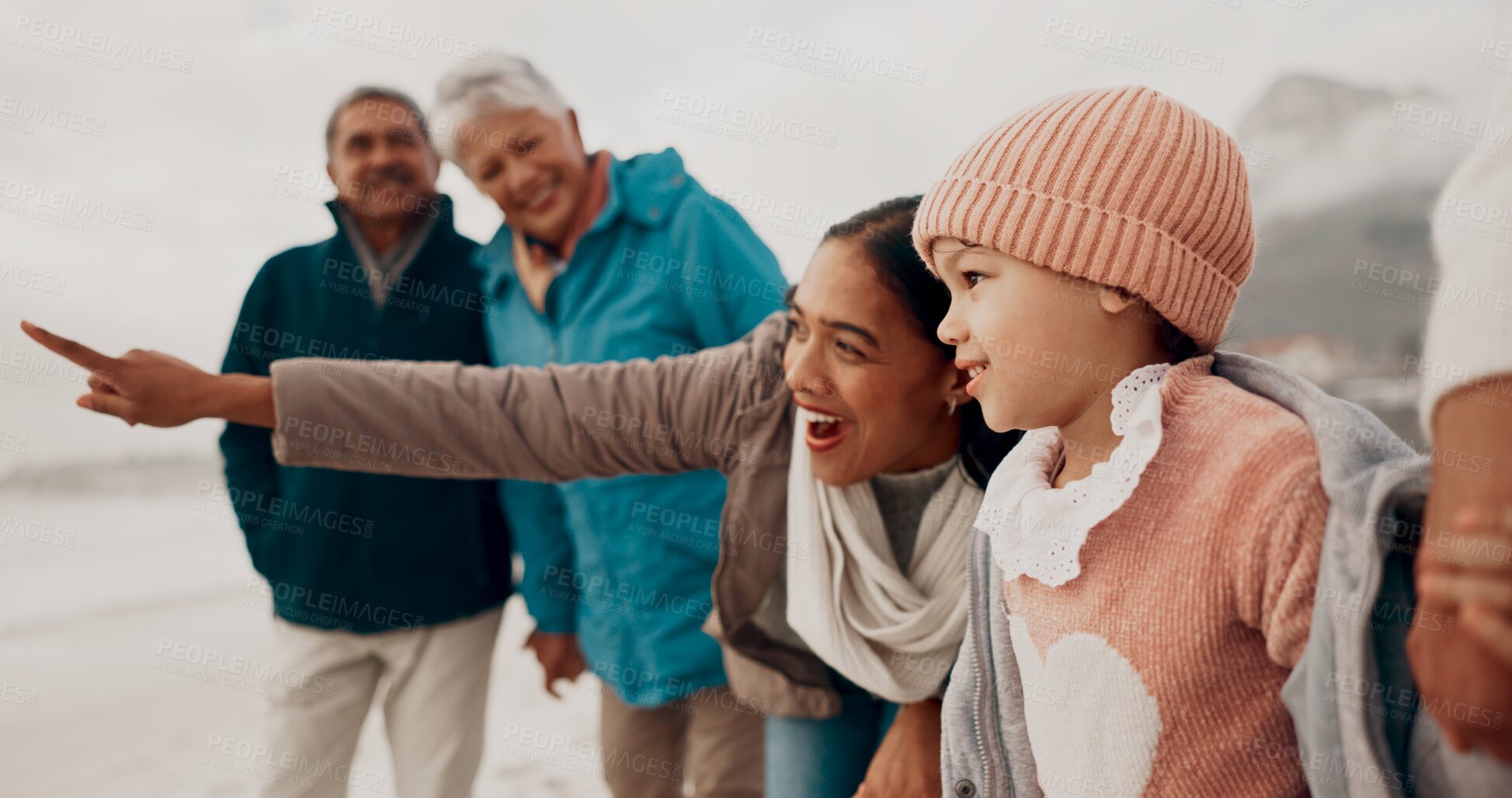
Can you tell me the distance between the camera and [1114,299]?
37.7 inches

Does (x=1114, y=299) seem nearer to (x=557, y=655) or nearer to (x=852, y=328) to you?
(x=852, y=328)

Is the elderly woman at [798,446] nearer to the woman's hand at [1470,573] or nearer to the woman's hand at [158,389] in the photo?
the woman's hand at [158,389]

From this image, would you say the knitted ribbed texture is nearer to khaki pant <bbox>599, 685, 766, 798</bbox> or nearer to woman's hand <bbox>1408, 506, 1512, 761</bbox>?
woman's hand <bbox>1408, 506, 1512, 761</bbox>

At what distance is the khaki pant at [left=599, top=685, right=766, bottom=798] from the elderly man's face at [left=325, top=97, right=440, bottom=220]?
1228mm

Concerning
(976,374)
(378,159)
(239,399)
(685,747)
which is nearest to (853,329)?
(976,374)

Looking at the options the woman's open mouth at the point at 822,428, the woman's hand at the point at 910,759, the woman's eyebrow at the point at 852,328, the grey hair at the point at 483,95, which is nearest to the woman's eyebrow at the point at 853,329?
the woman's eyebrow at the point at 852,328

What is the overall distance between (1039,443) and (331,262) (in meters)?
1.70

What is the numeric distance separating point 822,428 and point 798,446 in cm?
5

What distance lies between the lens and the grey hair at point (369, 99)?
2.25 metres

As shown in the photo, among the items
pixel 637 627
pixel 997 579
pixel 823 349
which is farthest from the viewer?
pixel 637 627

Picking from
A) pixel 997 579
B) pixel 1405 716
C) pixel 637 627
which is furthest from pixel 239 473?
pixel 1405 716

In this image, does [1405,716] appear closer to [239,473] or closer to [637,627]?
[637,627]

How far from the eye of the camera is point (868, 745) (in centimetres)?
160

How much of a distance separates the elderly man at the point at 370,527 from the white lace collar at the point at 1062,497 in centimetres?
146
